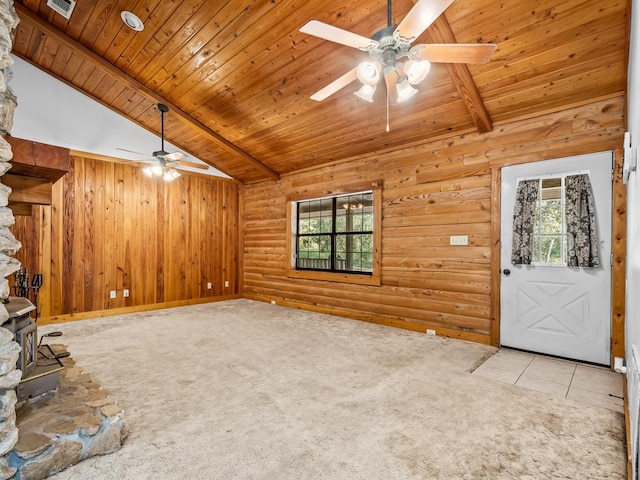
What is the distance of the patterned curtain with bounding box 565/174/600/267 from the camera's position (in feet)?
9.93

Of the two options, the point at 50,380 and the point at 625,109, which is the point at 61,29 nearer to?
the point at 50,380

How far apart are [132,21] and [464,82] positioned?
3533 millimetres

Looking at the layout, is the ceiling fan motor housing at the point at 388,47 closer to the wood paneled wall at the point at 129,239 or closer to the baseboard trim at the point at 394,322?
the baseboard trim at the point at 394,322

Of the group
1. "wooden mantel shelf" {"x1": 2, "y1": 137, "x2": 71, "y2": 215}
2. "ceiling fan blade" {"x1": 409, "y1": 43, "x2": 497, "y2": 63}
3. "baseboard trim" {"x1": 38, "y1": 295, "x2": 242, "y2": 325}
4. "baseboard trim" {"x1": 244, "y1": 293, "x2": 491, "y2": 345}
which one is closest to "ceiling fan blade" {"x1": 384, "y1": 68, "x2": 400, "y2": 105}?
"ceiling fan blade" {"x1": 409, "y1": 43, "x2": 497, "y2": 63}

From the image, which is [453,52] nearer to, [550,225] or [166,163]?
[550,225]

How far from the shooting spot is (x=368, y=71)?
214 cm

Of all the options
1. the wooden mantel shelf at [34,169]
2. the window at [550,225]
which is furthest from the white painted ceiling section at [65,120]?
the window at [550,225]

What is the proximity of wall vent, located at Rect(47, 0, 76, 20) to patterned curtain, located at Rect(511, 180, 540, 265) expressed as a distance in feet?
16.8

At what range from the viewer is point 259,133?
505 centimetres

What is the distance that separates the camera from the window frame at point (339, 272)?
4.73 m

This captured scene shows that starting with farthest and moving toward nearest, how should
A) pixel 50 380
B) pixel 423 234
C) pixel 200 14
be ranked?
pixel 423 234
pixel 200 14
pixel 50 380

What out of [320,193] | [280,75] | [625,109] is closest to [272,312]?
[320,193]

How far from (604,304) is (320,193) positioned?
398 centimetres

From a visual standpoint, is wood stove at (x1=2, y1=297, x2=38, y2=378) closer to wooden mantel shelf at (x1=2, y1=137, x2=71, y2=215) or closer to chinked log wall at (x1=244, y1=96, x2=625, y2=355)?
wooden mantel shelf at (x1=2, y1=137, x2=71, y2=215)
